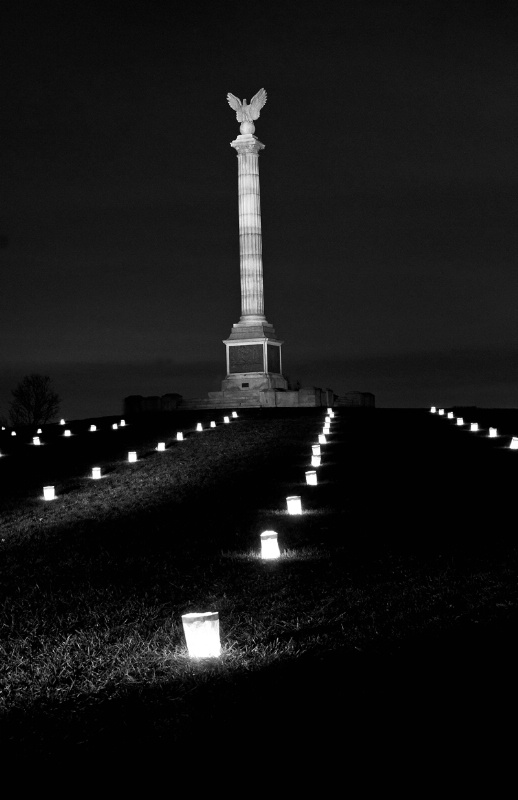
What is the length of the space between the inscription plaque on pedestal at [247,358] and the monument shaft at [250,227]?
1809 millimetres

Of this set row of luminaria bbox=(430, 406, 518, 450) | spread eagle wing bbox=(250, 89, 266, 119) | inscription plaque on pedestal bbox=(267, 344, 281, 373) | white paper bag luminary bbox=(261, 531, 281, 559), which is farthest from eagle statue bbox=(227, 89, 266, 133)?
white paper bag luminary bbox=(261, 531, 281, 559)

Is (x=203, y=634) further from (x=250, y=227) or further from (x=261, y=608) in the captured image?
(x=250, y=227)

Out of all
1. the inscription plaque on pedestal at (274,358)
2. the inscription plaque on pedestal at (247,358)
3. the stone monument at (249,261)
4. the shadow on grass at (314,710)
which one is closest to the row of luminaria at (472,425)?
the inscription plaque on pedestal at (247,358)

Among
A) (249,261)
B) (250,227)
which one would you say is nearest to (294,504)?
(249,261)

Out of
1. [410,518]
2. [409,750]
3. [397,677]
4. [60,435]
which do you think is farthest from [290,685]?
[60,435]

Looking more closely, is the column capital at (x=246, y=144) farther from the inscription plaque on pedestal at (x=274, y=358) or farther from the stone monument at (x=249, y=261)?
the inscription plaque on pedestal at (x=274, y=358)

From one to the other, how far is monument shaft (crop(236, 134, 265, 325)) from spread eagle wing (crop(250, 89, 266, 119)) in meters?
1.09

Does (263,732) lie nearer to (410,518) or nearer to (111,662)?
(111,662)

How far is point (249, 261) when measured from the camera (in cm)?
4384

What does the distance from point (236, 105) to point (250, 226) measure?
5.69m

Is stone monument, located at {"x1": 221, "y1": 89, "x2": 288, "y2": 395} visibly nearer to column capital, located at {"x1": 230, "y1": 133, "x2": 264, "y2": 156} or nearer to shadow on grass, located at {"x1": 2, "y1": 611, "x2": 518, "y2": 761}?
column capital, located at {"x1": 230, "y1": 133, "x2": 264, "y2": 156}

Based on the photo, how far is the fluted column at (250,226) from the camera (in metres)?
43.5

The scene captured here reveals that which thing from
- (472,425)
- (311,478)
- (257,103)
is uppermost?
(257,103)

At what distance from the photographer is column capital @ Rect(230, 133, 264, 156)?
43.3 m
